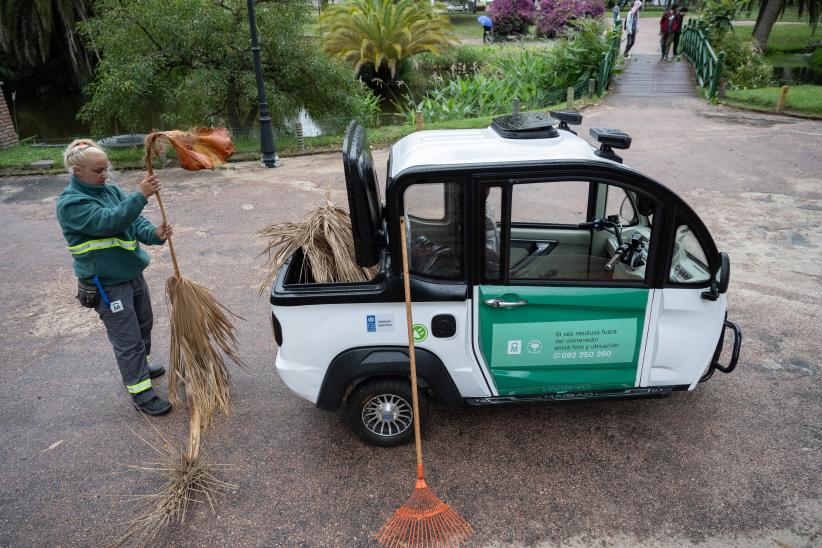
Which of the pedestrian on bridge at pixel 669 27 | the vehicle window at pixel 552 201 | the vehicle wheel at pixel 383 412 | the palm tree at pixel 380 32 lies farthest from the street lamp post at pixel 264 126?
the pedestrian on bridge at pixel 669 27

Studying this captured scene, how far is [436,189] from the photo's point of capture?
142 inches

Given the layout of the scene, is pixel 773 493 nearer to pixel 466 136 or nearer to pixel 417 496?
pixel 417 496

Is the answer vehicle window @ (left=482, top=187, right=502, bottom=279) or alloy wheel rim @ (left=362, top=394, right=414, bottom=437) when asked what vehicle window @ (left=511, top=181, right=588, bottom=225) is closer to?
vehicle window @ (left=482, top=187, right=502, bottom=279)

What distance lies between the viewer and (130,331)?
437 centimetres

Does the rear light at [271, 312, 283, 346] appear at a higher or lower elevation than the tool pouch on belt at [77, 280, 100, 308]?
lower

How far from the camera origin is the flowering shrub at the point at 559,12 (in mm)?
29453

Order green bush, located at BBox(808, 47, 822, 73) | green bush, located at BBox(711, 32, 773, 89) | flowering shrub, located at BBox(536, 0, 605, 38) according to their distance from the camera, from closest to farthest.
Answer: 1. green bush, located at BBox(711, 32, 773, 89)
2. green bush, located at BBox(808, 47, 822, 73)
3. flowering shrub, located at BBox(536, 0, 605, 38)

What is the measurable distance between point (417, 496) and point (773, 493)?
218 cm

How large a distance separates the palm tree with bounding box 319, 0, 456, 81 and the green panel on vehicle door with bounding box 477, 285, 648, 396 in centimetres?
2136

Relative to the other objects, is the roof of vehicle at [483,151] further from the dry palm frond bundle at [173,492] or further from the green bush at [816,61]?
the green bush at [816,61]

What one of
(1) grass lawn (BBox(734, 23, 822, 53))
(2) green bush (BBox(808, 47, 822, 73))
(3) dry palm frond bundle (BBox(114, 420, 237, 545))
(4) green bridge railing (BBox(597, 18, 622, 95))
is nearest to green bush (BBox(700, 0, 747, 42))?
(4) green bridge railing (BBox(597, 18, 622, 95))

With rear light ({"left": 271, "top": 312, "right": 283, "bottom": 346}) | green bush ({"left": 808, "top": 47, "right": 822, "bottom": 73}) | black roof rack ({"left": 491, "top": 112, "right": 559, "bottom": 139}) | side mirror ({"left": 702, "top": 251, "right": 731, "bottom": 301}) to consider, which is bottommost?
green bush ({"left": 808, "top": 47, "right": 822, "bottom": 73})

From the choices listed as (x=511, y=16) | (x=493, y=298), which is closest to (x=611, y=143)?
(x=493, y=298)

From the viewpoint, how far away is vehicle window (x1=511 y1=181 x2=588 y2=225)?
12.4 feet
